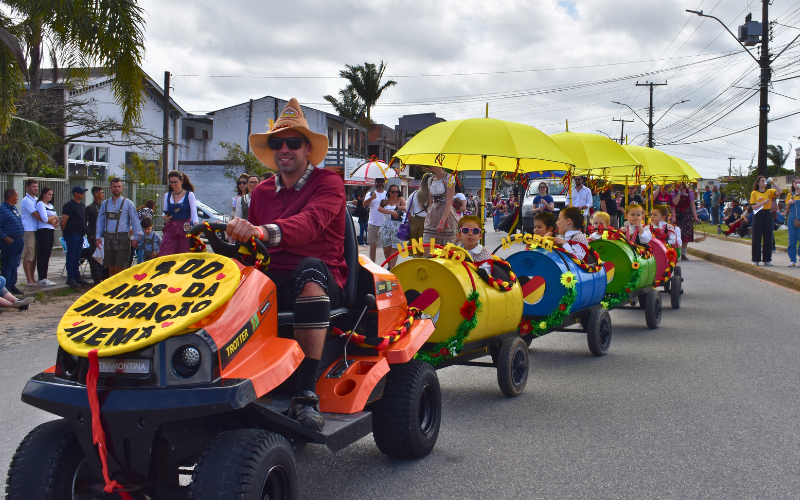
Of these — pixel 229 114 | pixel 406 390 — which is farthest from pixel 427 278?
pixel 229 114

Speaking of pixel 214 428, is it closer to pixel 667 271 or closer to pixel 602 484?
pixel 602 484

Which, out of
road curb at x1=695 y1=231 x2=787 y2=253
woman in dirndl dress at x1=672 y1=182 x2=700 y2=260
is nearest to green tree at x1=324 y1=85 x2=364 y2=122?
road curb at x1=695 y1=231 x2=787 y2=253

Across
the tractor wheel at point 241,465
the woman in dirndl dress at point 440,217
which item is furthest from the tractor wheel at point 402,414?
the woman in dirndl dress at point 440,217

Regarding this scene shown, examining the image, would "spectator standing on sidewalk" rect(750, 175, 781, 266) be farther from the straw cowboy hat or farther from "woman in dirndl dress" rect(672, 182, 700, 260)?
the straw cowboy hat

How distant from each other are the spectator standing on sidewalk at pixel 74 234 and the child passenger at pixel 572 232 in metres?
8.80

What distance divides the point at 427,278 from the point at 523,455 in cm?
165

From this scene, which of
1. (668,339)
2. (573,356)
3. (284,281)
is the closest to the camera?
(284,281)

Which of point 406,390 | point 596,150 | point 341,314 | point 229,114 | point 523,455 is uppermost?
point 229,114

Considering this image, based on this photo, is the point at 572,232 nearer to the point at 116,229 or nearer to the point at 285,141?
the point at 285,141

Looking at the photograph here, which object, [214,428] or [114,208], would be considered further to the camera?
[114,208]

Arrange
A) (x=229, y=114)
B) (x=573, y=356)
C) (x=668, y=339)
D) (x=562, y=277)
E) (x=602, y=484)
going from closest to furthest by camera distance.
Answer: (x=602, y=484), (x=562, y=277), (x=573, y=356), (x=668, y=339), (x=229, y=114)

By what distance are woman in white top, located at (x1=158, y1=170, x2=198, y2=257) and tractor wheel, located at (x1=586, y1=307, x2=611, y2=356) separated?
5.87m

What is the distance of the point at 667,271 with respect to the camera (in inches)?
406

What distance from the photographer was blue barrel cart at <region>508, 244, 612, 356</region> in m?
6.75
